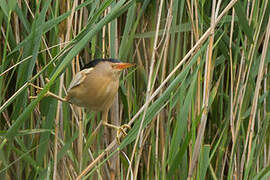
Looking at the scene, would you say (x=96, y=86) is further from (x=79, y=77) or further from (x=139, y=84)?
(x=139, y=84)

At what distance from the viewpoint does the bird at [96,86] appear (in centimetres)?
147

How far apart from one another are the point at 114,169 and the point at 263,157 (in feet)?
1.69

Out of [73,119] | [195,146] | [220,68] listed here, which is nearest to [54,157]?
[73,119]

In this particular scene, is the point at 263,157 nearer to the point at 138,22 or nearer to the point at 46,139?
the point at 138,22

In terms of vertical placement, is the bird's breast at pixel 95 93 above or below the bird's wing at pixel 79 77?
below

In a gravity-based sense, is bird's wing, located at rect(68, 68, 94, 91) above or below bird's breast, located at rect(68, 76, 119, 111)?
above

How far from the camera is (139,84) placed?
5.61 ft

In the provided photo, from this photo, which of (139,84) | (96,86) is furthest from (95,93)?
(139,84)

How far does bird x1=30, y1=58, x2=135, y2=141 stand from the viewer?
147 cm

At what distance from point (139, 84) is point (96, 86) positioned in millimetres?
234

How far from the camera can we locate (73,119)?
5.57 ft

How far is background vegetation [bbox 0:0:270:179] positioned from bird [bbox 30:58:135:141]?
0.17 feet

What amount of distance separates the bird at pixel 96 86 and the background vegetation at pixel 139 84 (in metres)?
0.05

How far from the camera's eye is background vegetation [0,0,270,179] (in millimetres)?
1525
